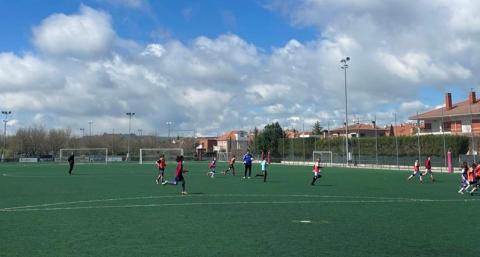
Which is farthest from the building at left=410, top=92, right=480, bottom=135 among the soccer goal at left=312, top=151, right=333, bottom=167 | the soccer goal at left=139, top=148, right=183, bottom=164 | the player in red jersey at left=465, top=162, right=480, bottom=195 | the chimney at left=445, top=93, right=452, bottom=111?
the soccer goal at left=139, top=148, right=183, bottom=164

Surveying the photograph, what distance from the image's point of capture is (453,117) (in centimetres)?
6006

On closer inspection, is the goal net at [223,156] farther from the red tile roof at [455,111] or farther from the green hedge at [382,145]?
the red tile roof at [455,111]

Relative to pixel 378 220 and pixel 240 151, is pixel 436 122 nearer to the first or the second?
pixel 240 151

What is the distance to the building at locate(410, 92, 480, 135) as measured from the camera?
185ft

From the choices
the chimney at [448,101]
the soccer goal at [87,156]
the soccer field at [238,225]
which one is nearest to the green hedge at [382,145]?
the chimney at [448,101]

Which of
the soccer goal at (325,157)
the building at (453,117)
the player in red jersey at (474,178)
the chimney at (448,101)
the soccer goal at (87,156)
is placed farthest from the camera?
the soccer goal at (87,156)

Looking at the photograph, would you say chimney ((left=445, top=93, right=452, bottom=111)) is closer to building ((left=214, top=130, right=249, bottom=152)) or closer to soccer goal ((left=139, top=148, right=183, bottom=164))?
soccer goal ((left=139, top=148, right=183, bottom=164))

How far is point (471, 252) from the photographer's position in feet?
30.4

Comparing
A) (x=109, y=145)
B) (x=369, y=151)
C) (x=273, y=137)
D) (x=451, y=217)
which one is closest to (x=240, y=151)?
(x=273, y=137)

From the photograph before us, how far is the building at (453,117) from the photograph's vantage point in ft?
185

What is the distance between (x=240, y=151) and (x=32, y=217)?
78.1 metres

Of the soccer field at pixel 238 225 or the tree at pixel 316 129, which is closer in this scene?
the soccer field at pixel 238 225

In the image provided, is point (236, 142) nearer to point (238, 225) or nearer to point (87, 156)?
point (87, 156)

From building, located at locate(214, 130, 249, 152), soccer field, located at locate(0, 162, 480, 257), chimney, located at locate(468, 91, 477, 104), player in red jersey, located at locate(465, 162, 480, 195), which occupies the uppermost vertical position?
chimney, located at locate(468, 91, 477, 104)
